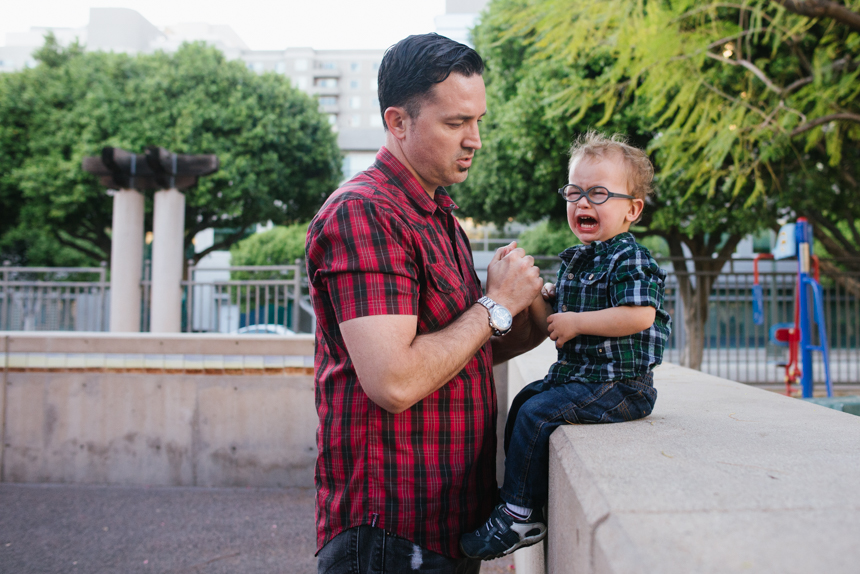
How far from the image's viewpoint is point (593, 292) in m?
1.86

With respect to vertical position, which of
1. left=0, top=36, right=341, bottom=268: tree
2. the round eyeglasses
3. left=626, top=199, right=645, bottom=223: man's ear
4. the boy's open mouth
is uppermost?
left=0, top=36, right=341, bottom=268: tree

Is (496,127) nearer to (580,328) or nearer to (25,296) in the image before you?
(25,296)

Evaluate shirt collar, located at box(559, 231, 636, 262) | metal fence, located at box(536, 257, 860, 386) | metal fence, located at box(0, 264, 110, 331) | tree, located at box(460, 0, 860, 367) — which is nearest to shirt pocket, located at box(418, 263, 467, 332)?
shirt collar, located at box(559, 231, 636, 262)

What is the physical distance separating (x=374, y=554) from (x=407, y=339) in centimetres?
54

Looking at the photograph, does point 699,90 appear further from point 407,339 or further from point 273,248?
point 273,248

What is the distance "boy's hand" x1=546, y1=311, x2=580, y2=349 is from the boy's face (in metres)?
0.31

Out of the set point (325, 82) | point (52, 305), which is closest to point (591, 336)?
point (52, 305)

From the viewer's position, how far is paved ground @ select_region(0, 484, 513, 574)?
3846 mm

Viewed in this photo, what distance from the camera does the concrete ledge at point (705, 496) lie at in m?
0.76

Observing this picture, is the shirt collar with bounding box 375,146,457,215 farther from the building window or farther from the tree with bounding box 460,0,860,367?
the building window

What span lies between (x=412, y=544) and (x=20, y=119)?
2381 cm

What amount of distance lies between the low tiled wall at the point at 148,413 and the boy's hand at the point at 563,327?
400 centimetres

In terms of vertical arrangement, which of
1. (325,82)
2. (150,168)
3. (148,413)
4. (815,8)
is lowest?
(148,413)

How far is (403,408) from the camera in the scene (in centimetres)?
138
